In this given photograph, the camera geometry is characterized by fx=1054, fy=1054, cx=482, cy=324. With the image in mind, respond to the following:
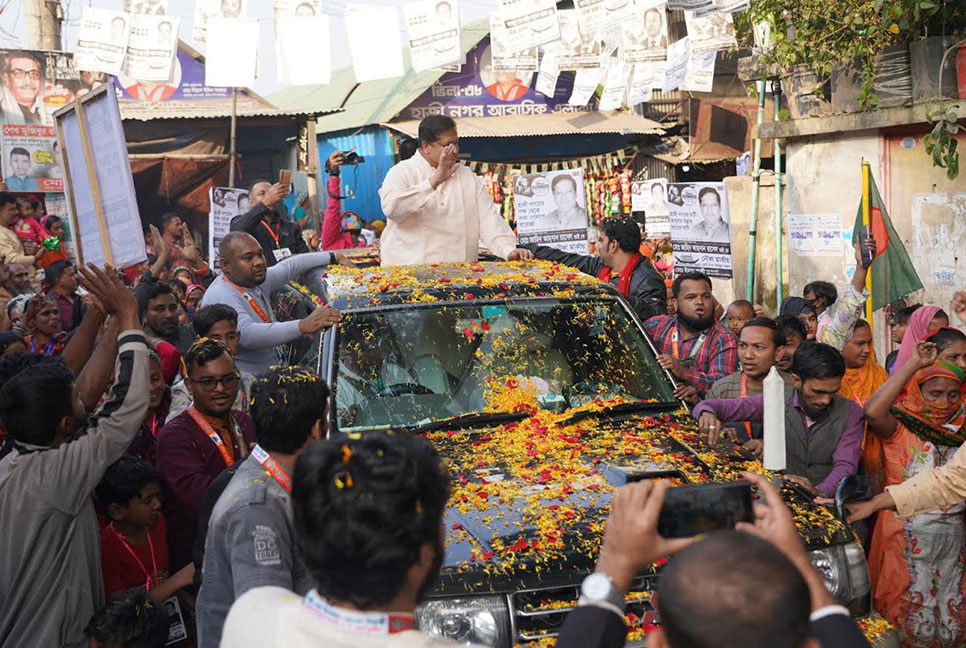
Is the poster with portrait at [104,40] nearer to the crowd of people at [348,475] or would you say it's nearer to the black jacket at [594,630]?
the crowd of people at [348,475]

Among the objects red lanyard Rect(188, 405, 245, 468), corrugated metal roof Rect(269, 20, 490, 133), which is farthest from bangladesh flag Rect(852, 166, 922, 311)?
corrugated metal roof Rect(269, 20, 490, 133)

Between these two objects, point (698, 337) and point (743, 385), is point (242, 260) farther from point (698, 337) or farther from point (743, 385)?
point (743, 385)

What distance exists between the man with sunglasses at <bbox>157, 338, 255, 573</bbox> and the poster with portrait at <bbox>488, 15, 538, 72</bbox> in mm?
10005

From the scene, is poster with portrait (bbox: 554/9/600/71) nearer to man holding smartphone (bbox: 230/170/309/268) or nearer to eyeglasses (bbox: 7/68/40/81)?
man holding smartphone (bbox: 230/170/309/268)

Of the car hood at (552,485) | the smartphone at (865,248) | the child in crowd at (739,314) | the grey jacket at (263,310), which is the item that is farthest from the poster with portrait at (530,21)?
the car hood at (552,485)

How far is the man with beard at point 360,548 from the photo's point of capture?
2.11m

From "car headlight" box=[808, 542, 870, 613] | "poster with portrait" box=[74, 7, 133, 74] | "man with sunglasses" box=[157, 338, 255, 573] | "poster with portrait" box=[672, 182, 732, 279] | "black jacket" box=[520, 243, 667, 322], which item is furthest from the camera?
"poster with portrait" box=[74, 7, 133, 74]

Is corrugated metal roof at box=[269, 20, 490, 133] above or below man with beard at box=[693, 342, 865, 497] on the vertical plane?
above

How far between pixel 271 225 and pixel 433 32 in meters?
5.06

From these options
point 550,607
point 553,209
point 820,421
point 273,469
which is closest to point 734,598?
point 273,469

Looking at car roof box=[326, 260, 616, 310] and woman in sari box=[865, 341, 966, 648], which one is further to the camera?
car roof box=[326, 260, 616, 310]

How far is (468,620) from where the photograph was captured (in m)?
3.83

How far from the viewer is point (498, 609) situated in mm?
3848

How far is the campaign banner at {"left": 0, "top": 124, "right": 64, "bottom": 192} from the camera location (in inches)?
780
